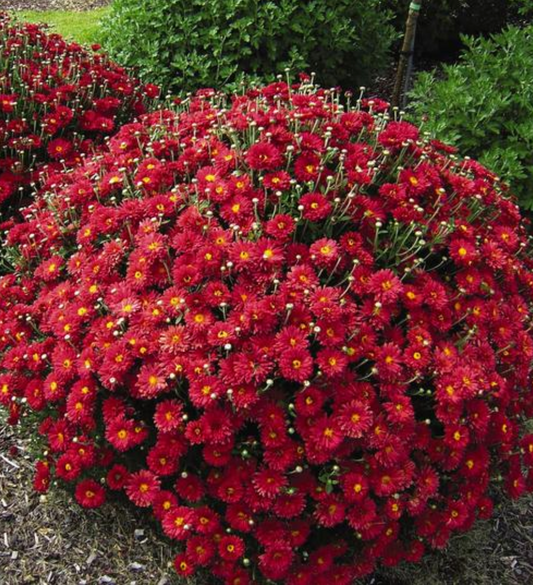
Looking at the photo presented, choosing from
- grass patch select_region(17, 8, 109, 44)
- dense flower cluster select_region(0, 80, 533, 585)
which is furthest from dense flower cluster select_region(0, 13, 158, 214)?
grass patch select_region(17, 8, 109, 44)

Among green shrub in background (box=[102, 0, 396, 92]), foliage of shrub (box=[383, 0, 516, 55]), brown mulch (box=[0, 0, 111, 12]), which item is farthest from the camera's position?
brown mulch (box=[0, 0, 111, 12])

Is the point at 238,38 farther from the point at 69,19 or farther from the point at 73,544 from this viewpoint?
the point at 69,19

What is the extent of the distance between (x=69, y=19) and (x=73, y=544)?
8.85 m

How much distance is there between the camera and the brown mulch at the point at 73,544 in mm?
2637

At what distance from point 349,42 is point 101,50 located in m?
2.06

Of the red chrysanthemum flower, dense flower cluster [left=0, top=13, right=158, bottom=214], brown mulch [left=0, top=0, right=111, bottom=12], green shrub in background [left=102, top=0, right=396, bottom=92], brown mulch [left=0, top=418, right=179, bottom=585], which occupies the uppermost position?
green shrub in background [left=102, top=0, right=396, bottom=92]

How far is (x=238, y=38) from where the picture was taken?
16.0ft

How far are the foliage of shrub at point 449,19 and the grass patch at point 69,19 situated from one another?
3828mm

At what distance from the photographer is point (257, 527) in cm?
229

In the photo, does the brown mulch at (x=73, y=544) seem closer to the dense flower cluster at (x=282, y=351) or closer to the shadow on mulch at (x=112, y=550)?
the shadow on mulch at (x=112, y=550)

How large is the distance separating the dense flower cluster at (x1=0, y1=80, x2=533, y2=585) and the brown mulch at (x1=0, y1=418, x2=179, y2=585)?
0.20 m

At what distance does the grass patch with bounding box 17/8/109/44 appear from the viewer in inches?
342

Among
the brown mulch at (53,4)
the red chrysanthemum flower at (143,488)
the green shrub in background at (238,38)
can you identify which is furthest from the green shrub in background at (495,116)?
the brown mulch at (53,4)

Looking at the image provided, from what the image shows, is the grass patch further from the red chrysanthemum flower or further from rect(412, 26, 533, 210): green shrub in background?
the red chrysanthemum flower
